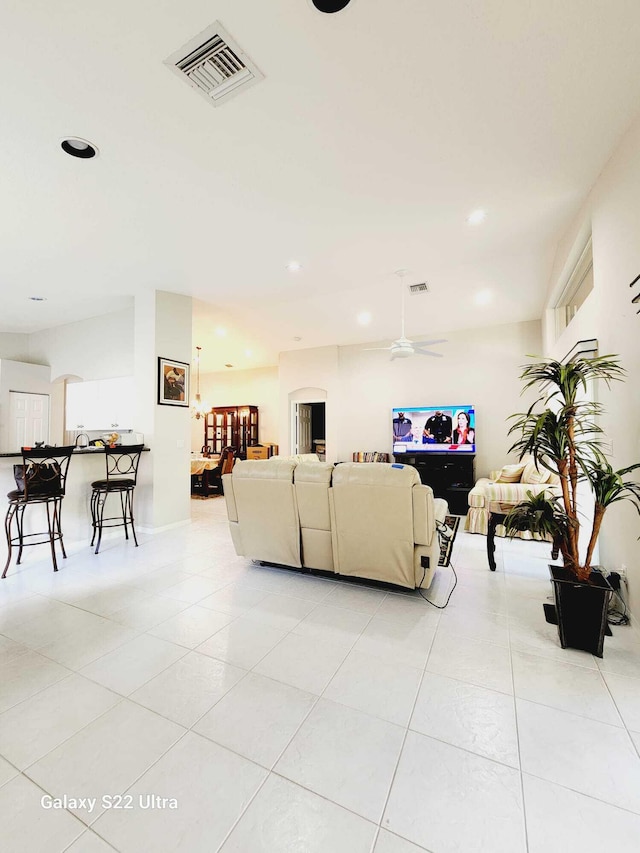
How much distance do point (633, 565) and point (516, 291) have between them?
4018mm

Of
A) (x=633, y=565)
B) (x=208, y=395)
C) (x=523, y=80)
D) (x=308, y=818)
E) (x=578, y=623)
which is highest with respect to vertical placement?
(x=523, y=80)

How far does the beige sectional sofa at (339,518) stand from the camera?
8.79 feet

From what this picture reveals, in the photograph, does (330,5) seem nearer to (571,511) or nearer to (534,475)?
(571,511)

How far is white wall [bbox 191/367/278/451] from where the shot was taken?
9.62 metres

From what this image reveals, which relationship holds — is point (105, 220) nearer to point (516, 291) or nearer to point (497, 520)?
point (497, 520)

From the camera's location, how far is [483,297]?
5305 mm

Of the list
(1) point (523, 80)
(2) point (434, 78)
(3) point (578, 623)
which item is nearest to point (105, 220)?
(2) point (434, 78)

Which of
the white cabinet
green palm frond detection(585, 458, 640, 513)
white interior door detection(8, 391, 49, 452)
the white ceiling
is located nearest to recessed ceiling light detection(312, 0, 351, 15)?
the white ceiling

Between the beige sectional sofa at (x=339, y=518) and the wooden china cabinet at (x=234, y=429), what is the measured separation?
605 centimetres

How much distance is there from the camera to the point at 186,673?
192 centimetres

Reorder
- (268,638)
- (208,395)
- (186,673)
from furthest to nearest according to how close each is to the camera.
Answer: (208,395), (268,638), (186,673)

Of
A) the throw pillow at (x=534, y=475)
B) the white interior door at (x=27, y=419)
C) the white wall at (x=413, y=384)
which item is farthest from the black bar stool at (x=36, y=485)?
the throw pillow at (x=534, y=475)

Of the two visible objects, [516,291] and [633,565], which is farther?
[516,291]

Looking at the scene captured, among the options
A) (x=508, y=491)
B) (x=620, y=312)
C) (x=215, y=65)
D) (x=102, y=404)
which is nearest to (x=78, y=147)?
(x=215, y=65)
